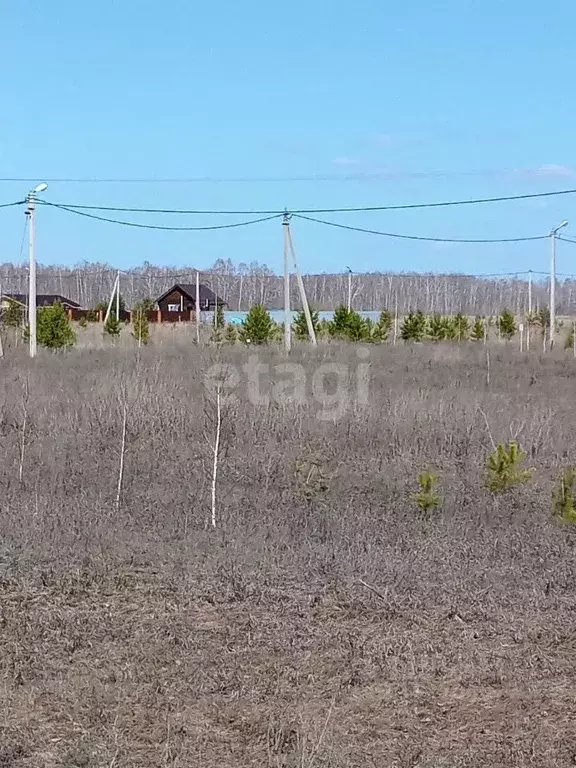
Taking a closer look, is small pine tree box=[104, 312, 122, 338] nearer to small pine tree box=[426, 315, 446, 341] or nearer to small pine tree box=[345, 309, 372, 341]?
small pine tree box=[345, 309, 372, 341]

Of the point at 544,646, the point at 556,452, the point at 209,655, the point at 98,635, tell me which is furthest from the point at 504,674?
the point at 556,452

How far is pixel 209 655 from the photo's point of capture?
154 inches

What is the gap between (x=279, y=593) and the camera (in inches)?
188

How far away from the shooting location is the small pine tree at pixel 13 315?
30.9 metres

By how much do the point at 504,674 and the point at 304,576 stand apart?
162 centimetres

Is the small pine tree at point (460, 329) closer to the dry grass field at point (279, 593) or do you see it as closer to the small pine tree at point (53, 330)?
the small pine tree at point (53, 330)

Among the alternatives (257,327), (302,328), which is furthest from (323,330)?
(257,327)

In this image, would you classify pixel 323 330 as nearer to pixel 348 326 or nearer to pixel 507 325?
pixel 348 326

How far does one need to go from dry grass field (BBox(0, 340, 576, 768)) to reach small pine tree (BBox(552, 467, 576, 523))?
5.3 inches

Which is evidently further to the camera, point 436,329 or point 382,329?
point 436,329

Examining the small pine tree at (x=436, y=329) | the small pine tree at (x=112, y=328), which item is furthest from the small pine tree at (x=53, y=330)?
the small pine tree at (x=436, y=329)

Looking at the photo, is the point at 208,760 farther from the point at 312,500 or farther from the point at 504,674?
the point at 312,500

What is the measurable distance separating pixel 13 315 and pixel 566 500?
2808 centimetres

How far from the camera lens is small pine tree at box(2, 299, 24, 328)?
101 feet
